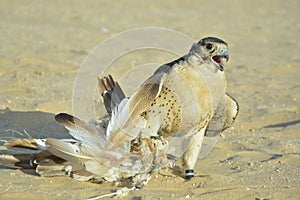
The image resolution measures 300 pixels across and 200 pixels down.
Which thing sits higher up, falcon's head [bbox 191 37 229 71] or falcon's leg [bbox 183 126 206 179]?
falcon's head [bbox 191 37 229 71]

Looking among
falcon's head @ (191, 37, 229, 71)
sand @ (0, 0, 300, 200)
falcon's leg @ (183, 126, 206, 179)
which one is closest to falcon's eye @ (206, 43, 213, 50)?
falcon's head @ (191, 37, 229, 71)

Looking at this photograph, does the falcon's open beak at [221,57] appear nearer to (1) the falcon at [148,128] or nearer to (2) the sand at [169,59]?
(1) the falcon at [148,128]

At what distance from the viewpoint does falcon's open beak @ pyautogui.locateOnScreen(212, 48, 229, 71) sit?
13.6 feet

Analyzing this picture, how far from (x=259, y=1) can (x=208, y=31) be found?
4733 millimetres

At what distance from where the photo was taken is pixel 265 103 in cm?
629

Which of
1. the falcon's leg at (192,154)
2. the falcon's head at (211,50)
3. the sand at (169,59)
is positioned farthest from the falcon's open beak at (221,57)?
the sand at (169,59)

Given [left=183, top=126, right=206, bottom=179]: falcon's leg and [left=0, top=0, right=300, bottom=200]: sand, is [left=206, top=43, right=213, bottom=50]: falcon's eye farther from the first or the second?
[left=0, top=0, right=300, bottom=200]: sand

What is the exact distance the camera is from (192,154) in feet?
13.4

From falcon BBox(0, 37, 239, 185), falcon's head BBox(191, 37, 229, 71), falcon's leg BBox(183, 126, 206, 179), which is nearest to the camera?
falcon BBox(0, 37, 239, 185)

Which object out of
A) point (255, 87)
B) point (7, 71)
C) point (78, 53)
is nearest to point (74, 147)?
point (7, 71)

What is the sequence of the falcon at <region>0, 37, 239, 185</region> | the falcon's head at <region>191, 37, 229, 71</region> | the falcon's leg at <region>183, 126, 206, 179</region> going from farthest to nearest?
1. the falcon's head at <region>191, 37, 229, 71</region>
2. the falcon's leg at <region>183, 126, 206, 179</region>
3. the falcon at <region>0, 37, 239, 185</region>

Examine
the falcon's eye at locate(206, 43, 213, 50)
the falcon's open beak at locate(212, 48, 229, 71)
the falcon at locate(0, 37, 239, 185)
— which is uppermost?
the falcon's eye at locate(206, 43, 213, 50)

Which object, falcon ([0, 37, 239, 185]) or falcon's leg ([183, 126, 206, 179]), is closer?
falcon ([0, 37, 239, 185])

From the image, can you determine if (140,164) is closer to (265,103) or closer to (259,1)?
(265,103)
